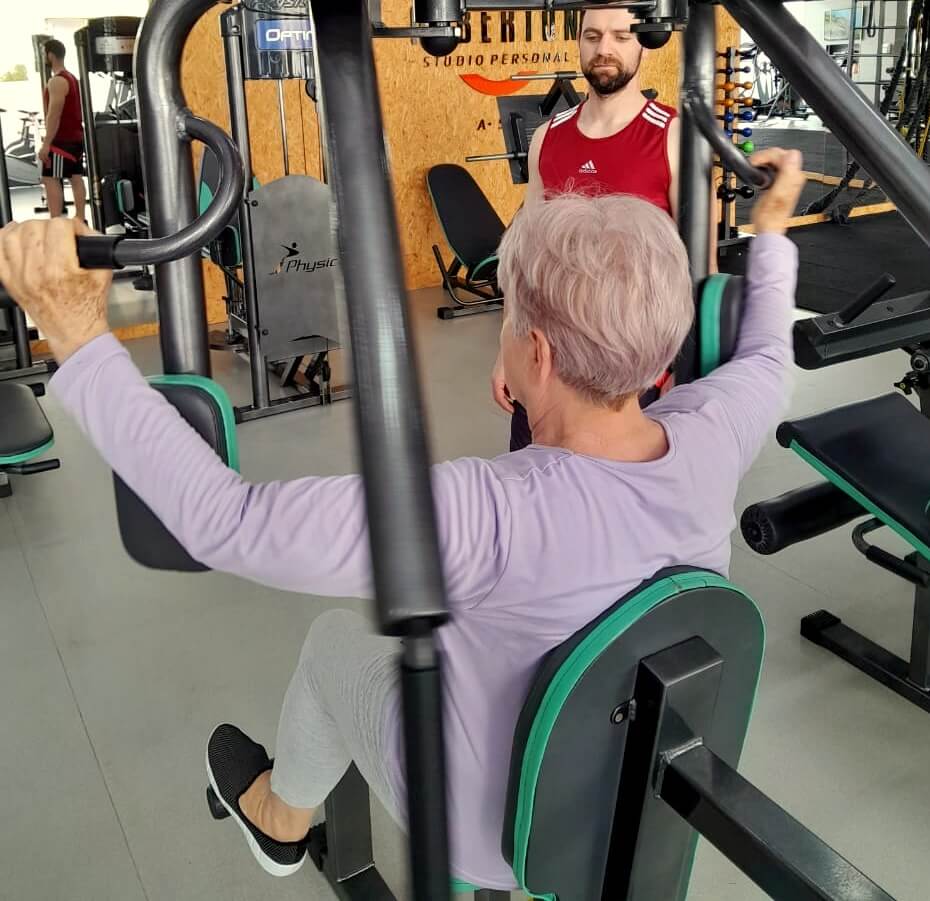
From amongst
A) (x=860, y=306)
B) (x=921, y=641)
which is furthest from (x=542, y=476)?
(x=921, y=641)

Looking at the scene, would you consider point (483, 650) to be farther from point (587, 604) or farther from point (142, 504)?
point (142, 504)

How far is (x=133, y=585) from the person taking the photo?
10.1 ft

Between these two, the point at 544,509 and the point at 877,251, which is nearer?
the point at 544,509

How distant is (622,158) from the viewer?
8.07ft

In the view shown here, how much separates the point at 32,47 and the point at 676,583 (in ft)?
16.7

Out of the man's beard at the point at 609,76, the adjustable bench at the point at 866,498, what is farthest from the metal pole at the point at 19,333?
the adjustable bench at the point at 866,498

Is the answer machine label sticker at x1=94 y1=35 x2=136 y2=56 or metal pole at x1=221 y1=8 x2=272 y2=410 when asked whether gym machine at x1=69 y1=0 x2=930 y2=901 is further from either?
machine label sticker at x1=94 y1=35 x2=136 y2=56

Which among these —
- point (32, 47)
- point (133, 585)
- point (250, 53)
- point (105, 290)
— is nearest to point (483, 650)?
point (105, 290)

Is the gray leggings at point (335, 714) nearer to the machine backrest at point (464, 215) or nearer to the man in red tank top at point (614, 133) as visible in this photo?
the man in red tank top at point (614, 133)

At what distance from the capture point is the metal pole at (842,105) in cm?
65

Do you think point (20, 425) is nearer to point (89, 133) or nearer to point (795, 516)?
point (795, 516)

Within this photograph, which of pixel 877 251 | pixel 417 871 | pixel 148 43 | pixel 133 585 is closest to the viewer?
pixel 417 871

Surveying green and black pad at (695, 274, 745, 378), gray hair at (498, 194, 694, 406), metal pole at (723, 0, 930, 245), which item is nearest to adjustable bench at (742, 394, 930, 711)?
green and black pad at (695, 274, 745, 378)

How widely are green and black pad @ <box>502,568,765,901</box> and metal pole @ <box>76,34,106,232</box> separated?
196 inches
